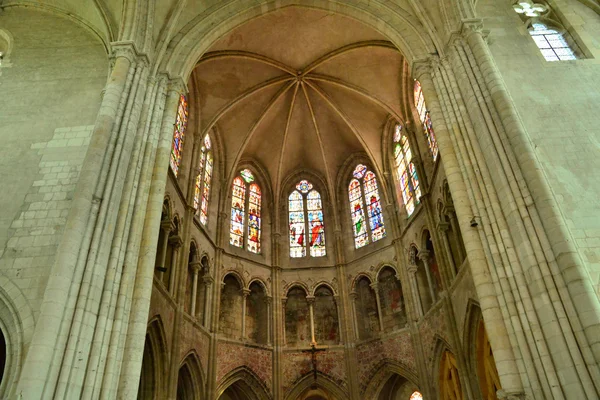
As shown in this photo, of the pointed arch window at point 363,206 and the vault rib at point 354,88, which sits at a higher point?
the vault rib at point 354,88

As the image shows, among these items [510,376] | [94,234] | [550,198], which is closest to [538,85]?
[550,198]

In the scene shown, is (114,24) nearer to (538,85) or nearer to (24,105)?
(24,105)

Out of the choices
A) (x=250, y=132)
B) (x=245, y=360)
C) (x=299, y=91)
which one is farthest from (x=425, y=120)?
(x=245, y=360)

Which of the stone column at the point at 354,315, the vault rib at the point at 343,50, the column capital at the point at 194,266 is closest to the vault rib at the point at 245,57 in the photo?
the vault rib at the point at 343,50

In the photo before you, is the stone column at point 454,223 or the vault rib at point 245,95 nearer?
the stone column at point 454,223

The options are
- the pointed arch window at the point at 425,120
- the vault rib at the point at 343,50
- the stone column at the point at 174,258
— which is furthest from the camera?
the vault rib at the point at 343,50

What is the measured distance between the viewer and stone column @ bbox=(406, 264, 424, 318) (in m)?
15.9

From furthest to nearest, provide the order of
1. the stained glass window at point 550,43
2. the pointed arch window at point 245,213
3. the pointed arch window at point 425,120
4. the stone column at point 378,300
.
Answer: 1. the pointed arch window at point 245,213
2. the stone column at point 378,300
3. the pointed arch window at point 425,120
4. the stained glass window at point 550,43

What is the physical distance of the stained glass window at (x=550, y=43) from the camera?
11516mm

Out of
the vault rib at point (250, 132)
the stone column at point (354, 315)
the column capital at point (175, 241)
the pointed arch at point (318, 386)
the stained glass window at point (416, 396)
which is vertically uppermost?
the vault rib at point (250, 132)

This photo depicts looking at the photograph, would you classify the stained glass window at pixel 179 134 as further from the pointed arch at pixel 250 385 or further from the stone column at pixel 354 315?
the stone column at pixel 354 315

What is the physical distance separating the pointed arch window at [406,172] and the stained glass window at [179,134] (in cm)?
839

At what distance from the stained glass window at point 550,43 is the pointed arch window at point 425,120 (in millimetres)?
4076

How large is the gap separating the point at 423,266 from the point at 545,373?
9.56 meters
